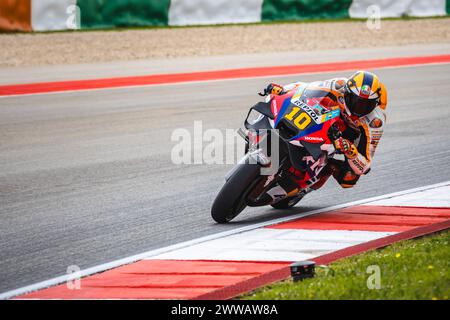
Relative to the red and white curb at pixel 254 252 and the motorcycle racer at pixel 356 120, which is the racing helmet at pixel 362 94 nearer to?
the motorcycle racer at pixel 356 120

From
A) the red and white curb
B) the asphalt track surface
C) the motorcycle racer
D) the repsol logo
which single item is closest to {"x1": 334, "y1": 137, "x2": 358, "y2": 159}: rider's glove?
the motorcycle racer

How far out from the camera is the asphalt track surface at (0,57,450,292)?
747cm

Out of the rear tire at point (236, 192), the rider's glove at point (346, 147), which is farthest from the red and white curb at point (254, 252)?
the rider's glove at point (346, 147)

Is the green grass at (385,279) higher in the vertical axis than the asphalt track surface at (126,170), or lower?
lower

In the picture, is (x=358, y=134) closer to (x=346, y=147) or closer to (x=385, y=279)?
(x=346, y=147)

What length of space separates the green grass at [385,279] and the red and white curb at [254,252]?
9.4 inches

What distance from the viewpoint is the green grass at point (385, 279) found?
17.5 ft

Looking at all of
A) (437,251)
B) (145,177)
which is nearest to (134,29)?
(145,177)

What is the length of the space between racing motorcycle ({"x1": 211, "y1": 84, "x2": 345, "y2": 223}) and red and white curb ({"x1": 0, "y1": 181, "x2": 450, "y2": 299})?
0.90ft

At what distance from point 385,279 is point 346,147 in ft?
7.18

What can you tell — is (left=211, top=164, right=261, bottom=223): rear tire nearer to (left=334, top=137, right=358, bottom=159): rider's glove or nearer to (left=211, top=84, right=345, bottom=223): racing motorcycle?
(left=211, top=84, right=345, bottom=223): racing motorcycle

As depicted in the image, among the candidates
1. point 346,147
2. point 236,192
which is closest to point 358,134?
point 346,147
